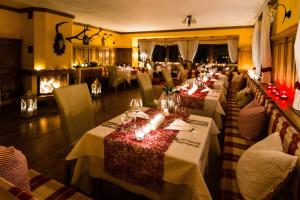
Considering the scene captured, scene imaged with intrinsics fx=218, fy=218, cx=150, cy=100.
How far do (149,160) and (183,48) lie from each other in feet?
37.0

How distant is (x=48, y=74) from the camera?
19.6ft

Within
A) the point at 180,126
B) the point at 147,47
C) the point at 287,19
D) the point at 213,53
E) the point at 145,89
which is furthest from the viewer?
the point at 147,47

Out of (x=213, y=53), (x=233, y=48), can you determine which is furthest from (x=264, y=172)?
(x=213, y=53)

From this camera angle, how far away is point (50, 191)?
4.73ft

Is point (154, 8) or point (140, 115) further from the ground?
point (154, 8)

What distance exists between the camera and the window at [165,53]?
12.7 m

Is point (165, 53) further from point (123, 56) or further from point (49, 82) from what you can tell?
point (49, 82)

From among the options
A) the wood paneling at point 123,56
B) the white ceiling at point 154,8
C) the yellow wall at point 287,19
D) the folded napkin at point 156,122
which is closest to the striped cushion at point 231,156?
the folded napkin at point 156,122

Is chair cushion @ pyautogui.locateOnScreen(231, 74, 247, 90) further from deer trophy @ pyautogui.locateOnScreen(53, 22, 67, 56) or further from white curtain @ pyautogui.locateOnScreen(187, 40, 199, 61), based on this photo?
white curtain @ pyautogui.locateOnScreen(187, 40, 199, 61)

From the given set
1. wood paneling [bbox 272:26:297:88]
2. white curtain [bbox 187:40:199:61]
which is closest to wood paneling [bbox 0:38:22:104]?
wood paneling [bbox 272:26:297:88]

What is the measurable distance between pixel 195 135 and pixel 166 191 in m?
0.50

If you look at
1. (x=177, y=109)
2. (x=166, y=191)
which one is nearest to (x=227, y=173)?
(x=166, y=191)

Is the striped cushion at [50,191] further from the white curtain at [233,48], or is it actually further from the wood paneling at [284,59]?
the white curtain at [233,48]

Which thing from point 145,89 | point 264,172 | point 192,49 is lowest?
point 264,172
